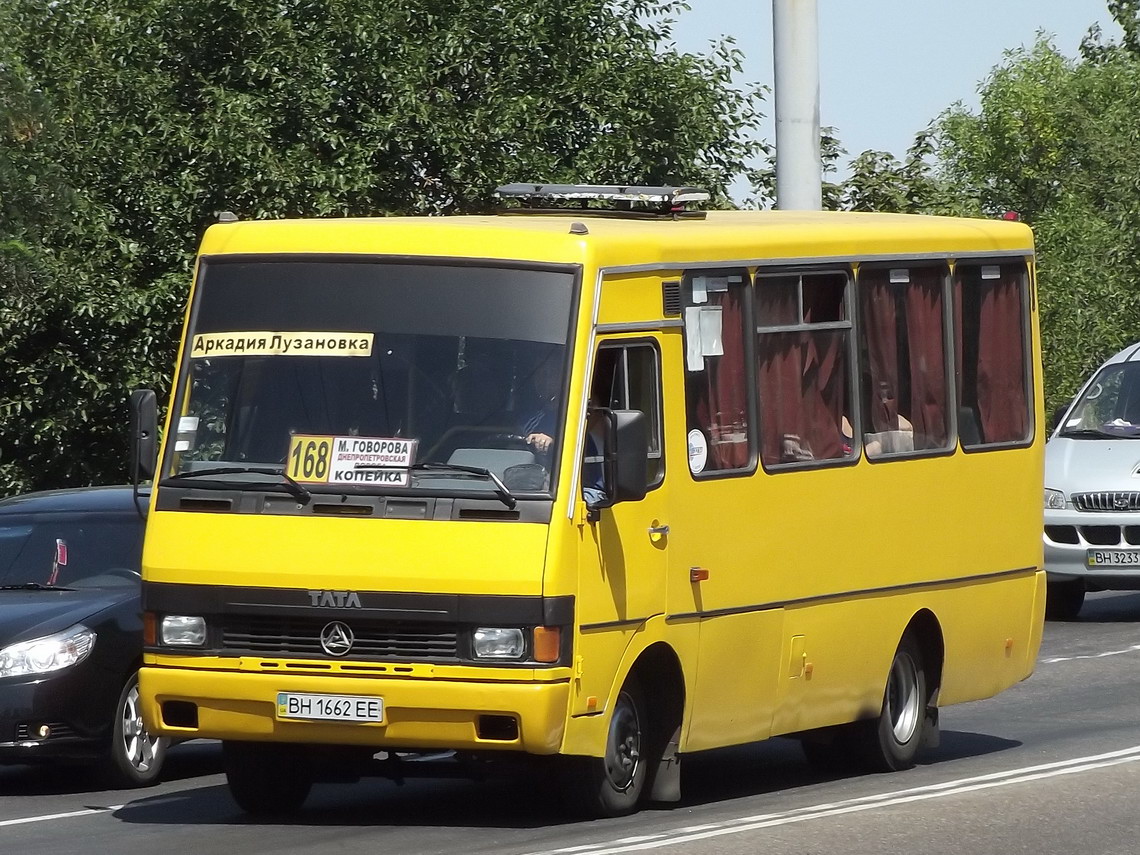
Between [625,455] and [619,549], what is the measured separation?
0.46 m

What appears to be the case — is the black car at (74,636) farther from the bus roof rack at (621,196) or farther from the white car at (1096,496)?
the white car at (1096,496)

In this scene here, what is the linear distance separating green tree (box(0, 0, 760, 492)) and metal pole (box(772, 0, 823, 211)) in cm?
978

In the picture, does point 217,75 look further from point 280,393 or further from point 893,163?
point 280,393

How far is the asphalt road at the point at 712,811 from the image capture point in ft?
30.7

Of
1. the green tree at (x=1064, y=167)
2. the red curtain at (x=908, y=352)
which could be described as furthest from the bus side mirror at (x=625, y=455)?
the green tree at (x=1064, y=167)

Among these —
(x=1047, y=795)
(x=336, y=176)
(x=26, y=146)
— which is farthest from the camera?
(x=336, y=176)

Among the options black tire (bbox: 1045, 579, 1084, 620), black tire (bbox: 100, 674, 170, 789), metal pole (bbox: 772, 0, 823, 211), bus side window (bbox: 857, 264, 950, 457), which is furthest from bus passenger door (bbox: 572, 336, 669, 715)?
black tire (bbox: 1045, 579, 1084, 620)

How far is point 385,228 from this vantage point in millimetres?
10195

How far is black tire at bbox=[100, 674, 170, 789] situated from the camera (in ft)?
38.3

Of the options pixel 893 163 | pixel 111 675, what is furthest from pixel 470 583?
pixel 893 163

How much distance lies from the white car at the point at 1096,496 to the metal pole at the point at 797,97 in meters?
3.06

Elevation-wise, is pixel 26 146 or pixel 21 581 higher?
pixel 26 146

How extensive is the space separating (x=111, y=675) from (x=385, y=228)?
2916mm

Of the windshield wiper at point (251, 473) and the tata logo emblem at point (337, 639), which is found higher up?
the windshield wiper at point (251, 473)
